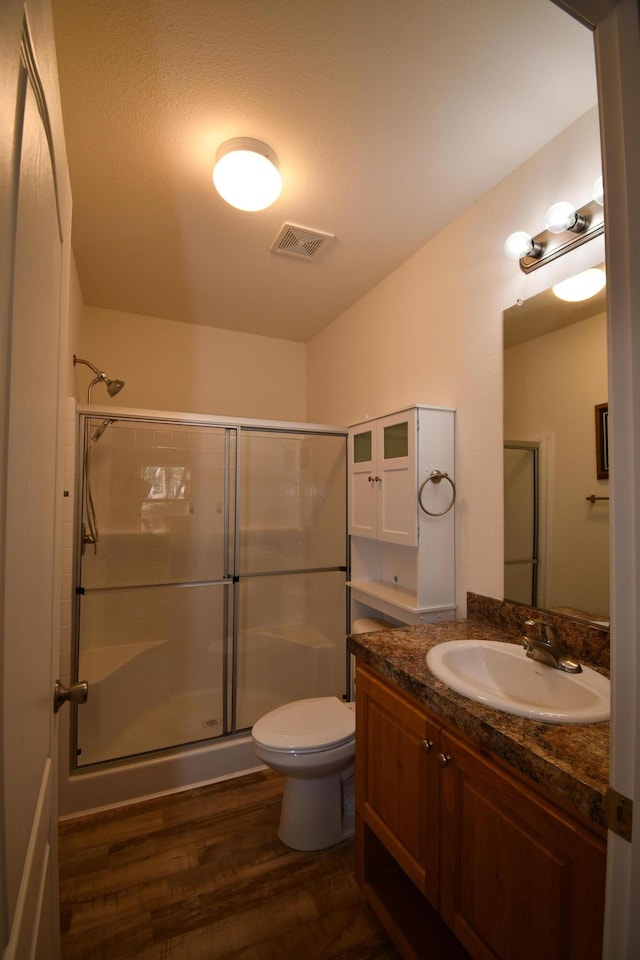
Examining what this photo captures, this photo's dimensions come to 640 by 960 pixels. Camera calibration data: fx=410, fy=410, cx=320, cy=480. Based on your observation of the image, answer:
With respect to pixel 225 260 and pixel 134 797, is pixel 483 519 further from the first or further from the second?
pixel 134 797

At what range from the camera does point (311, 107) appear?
4.33ft

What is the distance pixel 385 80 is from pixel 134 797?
119 inches

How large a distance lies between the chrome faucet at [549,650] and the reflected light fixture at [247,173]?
5.86 feet

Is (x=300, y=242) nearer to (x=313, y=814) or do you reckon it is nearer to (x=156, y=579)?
(x=156, y=579)

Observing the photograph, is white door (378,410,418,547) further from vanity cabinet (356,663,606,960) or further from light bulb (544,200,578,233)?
light bulb (544,200,578,233)

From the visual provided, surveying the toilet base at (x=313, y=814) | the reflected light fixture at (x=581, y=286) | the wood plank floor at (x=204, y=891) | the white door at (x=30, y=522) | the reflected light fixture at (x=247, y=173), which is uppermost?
the reflected light fixture at (x=247, y=173)

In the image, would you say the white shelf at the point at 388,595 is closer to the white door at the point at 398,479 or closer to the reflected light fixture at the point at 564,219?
the white door at the point at 398,479

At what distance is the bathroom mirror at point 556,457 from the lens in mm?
1270

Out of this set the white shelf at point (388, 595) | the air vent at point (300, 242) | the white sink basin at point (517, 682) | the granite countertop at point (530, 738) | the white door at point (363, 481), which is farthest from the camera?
the white door at point (363, 481)

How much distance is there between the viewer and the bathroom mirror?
1.27 meters

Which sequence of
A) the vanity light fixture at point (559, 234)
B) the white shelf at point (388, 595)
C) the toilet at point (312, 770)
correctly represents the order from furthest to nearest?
1. the white shelf at point (388, 595)
2. the toilet at point (312, 770)
3. the vanity light fixture at point (559, 234)

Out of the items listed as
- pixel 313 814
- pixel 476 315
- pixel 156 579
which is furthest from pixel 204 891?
pixel 476 315

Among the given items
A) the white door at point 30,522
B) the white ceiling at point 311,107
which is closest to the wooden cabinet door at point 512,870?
the white door at point 30,522

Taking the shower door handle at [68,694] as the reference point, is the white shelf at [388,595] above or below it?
below
